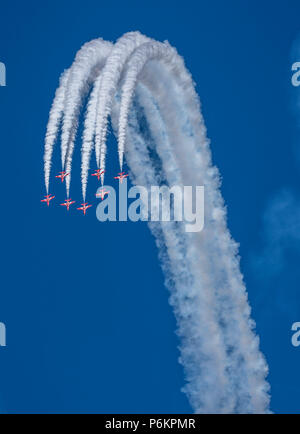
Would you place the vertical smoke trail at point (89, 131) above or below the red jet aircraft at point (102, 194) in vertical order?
below

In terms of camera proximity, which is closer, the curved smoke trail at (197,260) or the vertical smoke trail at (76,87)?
the vertical smoke trail at (76,87)

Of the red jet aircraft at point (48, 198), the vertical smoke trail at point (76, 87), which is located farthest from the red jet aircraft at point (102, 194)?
the vertical smoke trail at point (76, 87)

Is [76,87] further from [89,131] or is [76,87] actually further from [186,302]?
[186,302]

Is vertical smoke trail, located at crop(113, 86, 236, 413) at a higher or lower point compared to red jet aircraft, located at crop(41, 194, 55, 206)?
lower

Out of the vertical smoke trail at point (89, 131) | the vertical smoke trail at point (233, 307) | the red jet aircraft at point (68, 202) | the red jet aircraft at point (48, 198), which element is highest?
the red jet aircraft at point (48, 198)

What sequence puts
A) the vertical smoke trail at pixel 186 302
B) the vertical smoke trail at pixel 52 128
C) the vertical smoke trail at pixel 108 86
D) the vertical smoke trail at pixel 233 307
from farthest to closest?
1. the vertical smoke trail at pixel 233 307
2. the vertical smoke trail at pixel 186 302
3. the vertical smoke trail at pixel 52 128
4. the vertical smoke trail at pixel 108 86

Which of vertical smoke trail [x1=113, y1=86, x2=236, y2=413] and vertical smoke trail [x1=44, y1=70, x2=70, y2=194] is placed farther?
vertical smoke trail [x1=113, y1=86, x2=236, y2=413]

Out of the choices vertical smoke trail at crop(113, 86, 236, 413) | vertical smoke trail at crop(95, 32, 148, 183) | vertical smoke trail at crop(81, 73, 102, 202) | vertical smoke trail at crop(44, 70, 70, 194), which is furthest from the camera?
vertical smoke trail at crop(113, 86, 236, 413)

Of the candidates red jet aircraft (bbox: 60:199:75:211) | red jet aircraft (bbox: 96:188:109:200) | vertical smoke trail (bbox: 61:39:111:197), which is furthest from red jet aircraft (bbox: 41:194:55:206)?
vertical smoke trail (bbox: 61:39:111:197)

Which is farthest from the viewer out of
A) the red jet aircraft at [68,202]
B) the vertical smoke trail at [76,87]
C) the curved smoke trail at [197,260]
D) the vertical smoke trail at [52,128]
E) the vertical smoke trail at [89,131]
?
the red jet aircraft at [68,202]

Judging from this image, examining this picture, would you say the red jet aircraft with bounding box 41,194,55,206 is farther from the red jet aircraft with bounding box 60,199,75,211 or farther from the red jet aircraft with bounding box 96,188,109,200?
the red jet aircraft with bounding box 96,188,109,200

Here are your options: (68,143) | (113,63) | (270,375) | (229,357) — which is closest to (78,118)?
(68,143)

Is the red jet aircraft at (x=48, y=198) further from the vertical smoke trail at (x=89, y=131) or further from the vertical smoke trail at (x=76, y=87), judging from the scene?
the vertical smoke trail at (x=89, y=131)

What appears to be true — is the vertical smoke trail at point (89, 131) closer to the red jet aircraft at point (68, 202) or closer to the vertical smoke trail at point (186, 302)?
the vertical smoke trail at point (186, 302)
